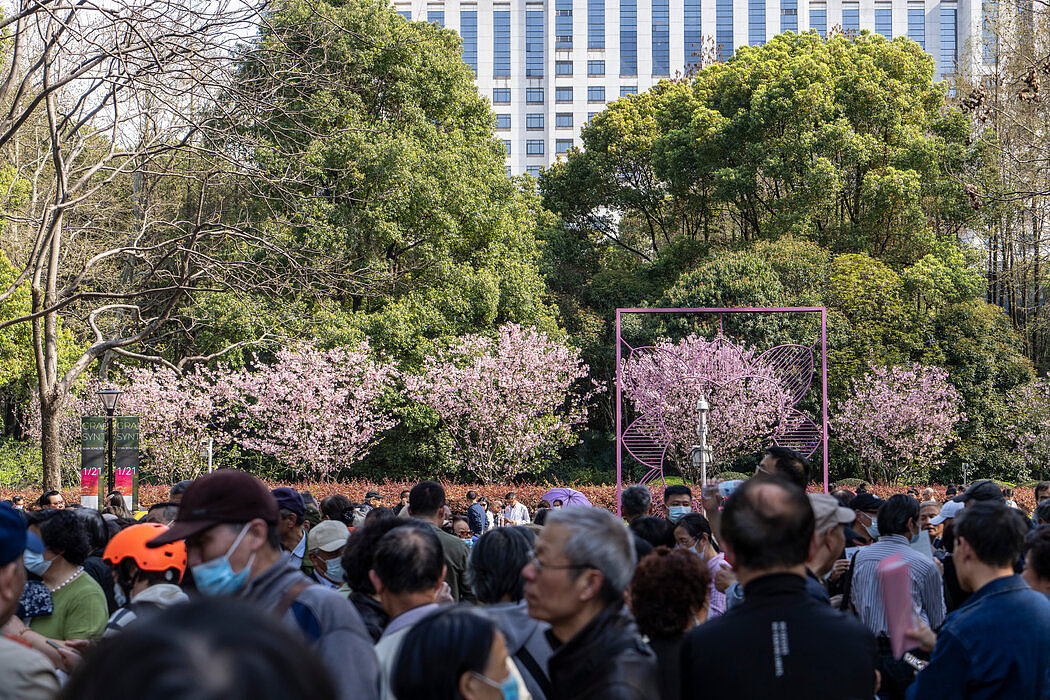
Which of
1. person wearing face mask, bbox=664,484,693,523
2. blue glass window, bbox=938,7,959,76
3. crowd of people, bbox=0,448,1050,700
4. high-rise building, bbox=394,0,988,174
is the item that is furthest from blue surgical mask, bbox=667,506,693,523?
blue glass window, bbox=938,7,959,76

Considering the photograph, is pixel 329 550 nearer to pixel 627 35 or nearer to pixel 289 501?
Result: pixel 289 501

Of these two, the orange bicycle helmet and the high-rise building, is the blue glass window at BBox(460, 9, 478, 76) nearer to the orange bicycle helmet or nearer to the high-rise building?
the high-rise building

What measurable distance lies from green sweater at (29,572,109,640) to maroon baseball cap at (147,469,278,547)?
1807mm

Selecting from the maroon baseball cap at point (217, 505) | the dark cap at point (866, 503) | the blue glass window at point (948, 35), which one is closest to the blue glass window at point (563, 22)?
the blue glass window at point (948, 35)

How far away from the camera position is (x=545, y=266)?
40.2 metres

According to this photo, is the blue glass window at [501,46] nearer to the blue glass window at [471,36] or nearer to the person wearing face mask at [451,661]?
the blue glass window at [471,36]

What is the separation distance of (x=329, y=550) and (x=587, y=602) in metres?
3.52

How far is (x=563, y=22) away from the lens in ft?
224

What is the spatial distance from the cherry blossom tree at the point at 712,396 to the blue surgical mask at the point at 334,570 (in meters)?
26.2

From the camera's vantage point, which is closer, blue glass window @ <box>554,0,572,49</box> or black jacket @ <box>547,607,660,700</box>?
black jacket @ <box>547,607,660,700</box>

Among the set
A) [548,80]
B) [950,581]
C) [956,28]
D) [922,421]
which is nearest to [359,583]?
[950,581]

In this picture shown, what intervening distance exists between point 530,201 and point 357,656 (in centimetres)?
3892

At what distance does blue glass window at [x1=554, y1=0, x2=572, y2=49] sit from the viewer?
68125 millimetres

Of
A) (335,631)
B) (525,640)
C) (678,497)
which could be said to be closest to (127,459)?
(678,497)
